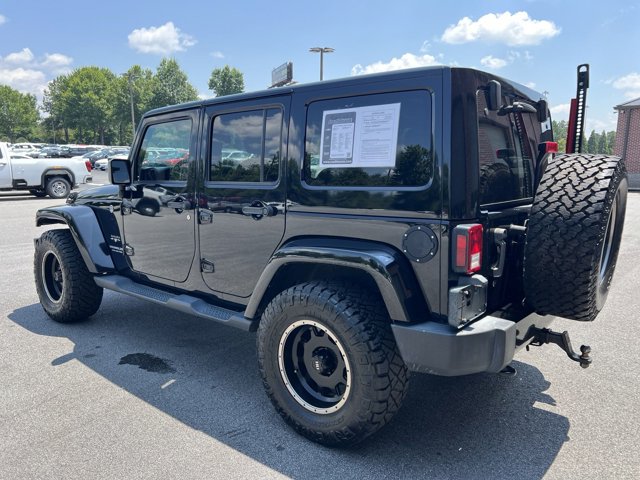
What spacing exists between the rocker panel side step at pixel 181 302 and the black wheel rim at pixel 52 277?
733mm

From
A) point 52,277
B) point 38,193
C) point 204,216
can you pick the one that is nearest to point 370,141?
point 204,216

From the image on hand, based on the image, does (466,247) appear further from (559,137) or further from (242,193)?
(559,137)

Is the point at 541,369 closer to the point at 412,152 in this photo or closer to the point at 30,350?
the point at 412,152

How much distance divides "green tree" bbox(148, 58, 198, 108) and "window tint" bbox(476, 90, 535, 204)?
70.0m

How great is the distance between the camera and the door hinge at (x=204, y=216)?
3352mm

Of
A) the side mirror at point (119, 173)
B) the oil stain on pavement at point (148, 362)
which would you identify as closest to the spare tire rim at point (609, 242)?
the oil stain on pavement at point (148, 362)

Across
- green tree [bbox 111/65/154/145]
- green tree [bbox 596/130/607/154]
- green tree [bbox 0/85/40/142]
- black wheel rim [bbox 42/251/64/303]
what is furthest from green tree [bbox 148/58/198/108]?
black wheel rim [bbox 42/251/64/303]

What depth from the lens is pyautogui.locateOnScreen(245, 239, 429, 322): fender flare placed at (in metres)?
2.35

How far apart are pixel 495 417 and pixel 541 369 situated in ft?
2.87

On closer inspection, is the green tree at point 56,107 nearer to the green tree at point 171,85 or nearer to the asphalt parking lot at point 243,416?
the green tree at point 171,85

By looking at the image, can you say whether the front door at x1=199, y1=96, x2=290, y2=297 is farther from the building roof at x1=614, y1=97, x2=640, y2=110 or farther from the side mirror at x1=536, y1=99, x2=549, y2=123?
the building roof at x1=614, y1=97, x2=640, y2=110

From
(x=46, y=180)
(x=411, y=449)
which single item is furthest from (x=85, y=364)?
(x=46, y=180)

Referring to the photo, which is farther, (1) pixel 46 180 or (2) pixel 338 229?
(1) pixel 46 180

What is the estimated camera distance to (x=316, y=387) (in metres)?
2.77
